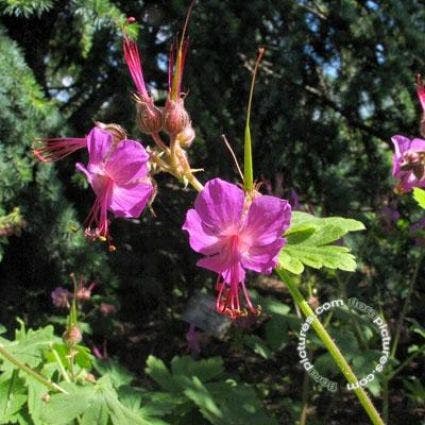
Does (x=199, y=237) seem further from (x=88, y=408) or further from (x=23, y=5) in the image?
(x=23, y=5)

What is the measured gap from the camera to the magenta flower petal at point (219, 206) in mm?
848

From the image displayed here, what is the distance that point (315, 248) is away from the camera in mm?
944

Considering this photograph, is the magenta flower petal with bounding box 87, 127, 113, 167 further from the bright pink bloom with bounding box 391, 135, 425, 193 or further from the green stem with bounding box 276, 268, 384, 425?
the bright pink bloom with bounding box 391, 135, 425, 193

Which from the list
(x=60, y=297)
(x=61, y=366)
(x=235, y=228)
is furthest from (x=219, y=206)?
(x=60, y=297)

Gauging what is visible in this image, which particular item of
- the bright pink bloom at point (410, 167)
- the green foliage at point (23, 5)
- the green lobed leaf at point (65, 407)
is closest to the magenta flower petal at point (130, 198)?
the bright pink bloom at point (410, 167)

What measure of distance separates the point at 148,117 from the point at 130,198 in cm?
12

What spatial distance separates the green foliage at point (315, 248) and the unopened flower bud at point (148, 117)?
0.24 m

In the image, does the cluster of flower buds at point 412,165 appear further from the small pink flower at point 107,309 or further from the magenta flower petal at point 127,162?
the small pink flower at point 107,309

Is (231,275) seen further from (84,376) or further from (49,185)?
(49,185)

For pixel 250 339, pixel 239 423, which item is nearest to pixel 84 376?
pixel 239 423

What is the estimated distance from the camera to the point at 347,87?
8.24 feet

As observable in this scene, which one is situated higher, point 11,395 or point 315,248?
point 315,248

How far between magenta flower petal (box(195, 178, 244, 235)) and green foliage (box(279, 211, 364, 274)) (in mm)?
106

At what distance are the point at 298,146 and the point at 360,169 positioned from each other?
10.6 inches
